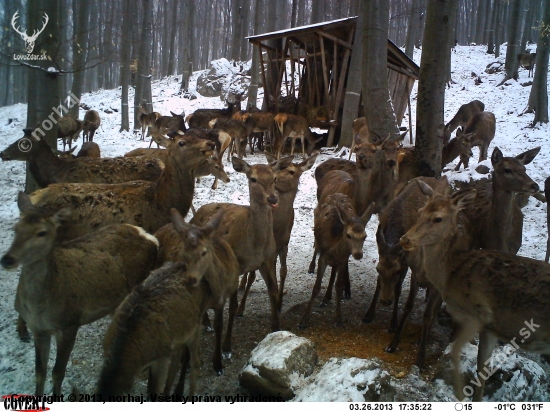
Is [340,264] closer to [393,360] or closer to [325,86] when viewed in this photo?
[393,360]

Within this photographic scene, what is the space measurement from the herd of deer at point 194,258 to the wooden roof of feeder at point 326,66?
9581mm

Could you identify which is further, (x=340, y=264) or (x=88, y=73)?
(x=88, y=73)

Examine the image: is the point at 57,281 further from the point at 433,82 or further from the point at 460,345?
the point at 433,82

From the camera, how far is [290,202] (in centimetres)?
588

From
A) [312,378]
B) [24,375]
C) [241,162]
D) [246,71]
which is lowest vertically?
[24,375]

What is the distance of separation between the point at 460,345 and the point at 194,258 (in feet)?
7.40

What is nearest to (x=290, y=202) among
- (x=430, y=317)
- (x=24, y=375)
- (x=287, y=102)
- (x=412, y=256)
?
(x=412, y=256)

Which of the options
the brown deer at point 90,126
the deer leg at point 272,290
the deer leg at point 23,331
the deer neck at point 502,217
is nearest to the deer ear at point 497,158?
the deer neck at point 502,217

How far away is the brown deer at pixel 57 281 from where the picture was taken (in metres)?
3.35

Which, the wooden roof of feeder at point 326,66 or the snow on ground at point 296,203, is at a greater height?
the wooden roof of feeder at point 326,66

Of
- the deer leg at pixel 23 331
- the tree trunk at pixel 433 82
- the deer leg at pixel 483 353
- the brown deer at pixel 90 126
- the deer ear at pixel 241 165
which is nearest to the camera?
the deer leg at pixel 483 353

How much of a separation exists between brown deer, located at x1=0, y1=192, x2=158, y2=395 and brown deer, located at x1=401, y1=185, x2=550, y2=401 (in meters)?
2.65

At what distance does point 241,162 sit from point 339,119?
1058 centimetres

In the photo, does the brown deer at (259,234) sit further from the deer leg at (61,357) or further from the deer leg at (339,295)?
the deer leg at (61,357)
